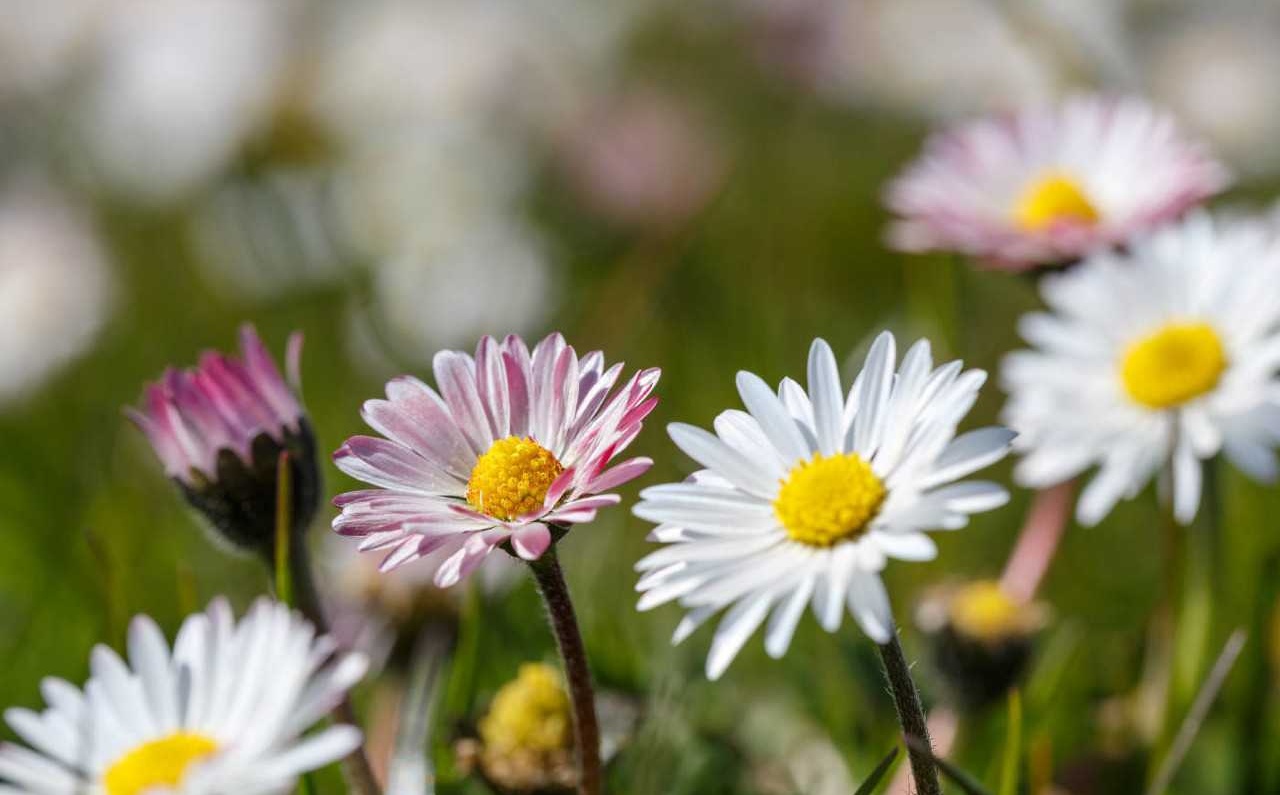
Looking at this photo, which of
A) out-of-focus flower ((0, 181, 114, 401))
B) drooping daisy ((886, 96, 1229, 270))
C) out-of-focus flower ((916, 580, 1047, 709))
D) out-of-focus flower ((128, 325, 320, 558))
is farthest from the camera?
out-of-focus flower ((0, 181, 114, 401))

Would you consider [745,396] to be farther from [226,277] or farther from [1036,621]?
[226,277]

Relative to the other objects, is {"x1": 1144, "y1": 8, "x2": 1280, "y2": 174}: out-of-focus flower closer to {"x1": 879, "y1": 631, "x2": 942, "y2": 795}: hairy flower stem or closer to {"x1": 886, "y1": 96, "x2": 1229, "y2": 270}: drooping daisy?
{"x1": 886, "y1": 96, "x2": 1229, "y2": 270}: drooping daisy

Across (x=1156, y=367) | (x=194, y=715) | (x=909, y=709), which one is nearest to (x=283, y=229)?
(x=1156, y=367)

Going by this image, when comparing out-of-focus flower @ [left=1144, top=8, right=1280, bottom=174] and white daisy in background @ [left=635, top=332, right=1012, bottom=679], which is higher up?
out-of-focus flower @ [left=1144, top=8, right=1280, bottom=174]

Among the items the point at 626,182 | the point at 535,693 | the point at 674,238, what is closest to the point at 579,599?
the point at 535,693

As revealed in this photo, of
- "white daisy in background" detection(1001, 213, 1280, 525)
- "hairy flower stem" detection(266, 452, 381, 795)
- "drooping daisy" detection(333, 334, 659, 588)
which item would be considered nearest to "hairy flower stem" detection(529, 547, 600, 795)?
"drooping daisy" detection(333, 334, 659, 588)

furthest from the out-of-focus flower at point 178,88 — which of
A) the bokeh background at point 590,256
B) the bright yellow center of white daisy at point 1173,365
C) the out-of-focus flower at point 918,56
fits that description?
the bright yellow center of white daisy at point 1173,365
